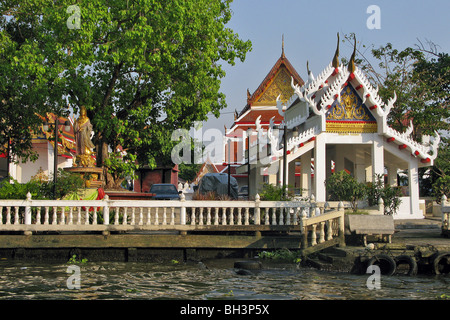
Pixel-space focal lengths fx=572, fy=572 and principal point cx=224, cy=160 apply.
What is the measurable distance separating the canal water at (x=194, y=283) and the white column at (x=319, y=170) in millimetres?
10943

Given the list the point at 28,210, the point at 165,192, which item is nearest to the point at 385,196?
the point at 28,210

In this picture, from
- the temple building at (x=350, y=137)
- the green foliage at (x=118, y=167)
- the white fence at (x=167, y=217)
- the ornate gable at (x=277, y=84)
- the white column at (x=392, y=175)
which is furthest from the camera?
the ornate gable at (x=277, y=84)

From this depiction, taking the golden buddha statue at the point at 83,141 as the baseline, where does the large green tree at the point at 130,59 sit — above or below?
above

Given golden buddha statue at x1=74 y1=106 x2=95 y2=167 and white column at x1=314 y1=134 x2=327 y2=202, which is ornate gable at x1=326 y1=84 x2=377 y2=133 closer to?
white column at x1=314 y1=134 x2=327 y2=202

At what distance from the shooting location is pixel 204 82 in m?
24.7

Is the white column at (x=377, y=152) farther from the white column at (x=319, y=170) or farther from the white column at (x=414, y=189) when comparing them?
the white column at (x=319, y=170)

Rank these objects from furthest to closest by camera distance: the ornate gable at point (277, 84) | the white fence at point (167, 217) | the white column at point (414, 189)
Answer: the ornate gable at point (277, 84) → the white column at point (414, 189) → the white fence at point (167, 217)

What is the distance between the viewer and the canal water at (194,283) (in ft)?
38.9

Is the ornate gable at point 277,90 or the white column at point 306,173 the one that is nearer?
the white column at point 306,173

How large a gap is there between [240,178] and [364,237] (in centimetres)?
3671

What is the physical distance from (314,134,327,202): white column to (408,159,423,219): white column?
13.7ft

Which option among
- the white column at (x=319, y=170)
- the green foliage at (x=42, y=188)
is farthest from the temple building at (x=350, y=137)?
the green foliage at (x=42, y=188)

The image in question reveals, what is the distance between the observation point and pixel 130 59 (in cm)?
2225
